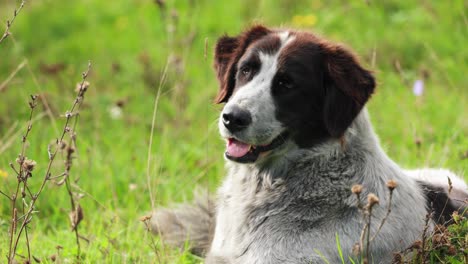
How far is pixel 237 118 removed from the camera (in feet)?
12.9

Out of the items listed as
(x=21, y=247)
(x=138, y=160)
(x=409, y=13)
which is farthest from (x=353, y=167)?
(x=409, y=13)

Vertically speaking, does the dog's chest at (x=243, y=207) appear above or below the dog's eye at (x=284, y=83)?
below

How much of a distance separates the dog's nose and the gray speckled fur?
331 mm

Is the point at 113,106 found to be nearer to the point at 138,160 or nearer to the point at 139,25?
the point at 138,160

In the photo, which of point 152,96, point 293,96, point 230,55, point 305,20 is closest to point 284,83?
point 293,96

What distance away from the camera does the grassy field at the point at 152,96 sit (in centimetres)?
545

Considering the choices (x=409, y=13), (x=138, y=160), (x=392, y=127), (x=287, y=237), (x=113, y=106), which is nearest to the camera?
(x=287, y=237)

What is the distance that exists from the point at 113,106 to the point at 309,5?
3399mm

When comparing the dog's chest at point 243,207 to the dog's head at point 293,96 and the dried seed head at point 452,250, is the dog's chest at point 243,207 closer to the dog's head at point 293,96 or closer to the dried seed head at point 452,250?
the dog's head at point 293,96

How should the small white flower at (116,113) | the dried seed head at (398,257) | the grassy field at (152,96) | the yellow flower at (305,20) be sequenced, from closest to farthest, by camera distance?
the dried seed head at (398,257), the grassy field at (152,96), the small white flower at (116,113), the yellow flower at (305,20)

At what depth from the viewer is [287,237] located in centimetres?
404

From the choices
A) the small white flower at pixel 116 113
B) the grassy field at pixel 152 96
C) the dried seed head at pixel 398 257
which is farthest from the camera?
the small white flower at pixel 116 113

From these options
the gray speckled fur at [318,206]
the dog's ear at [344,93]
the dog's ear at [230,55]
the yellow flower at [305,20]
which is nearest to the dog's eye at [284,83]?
the dog's ear at [344,93]

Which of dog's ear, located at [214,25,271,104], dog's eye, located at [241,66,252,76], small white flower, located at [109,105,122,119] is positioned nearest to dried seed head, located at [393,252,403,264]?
dog's eye, located at [241,66,252,76]
